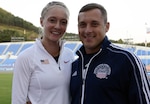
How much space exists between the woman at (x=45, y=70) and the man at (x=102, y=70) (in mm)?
141

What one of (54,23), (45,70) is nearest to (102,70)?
(45,70)

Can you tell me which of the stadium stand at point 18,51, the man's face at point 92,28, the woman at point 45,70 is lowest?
the stadium stand at point 18,51

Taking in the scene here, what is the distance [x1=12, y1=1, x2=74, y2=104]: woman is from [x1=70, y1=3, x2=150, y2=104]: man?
5.5 inches

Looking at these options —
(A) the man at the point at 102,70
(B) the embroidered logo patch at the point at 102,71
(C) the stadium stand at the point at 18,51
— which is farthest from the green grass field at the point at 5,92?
(C) the stadium stand at the point at 18,51

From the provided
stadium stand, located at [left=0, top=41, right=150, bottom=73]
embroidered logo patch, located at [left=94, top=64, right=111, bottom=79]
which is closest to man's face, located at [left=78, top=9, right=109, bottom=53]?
embroidered logo patch, located at [left=94, top=64, right=111, bottom=79]

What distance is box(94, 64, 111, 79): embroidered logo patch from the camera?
2.12m

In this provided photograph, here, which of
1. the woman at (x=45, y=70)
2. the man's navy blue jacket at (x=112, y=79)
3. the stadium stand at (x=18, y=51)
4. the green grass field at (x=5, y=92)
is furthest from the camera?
the stadium stand at (x=18, y=51)

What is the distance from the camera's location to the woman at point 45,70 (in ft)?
7.91

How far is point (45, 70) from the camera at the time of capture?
8.04 ft

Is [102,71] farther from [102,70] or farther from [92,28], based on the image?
[92,28]

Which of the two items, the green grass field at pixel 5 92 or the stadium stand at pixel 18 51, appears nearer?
the green grass field at pixel 5 92

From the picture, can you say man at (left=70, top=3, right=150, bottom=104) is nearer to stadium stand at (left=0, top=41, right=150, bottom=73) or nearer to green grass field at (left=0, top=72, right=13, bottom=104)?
green grass field at (left=0, top=72, right=13, bottom=104)

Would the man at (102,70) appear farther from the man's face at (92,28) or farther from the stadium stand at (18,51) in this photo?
the stadium stand at (18,51)

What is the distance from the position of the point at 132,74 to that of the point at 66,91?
0.67 m
